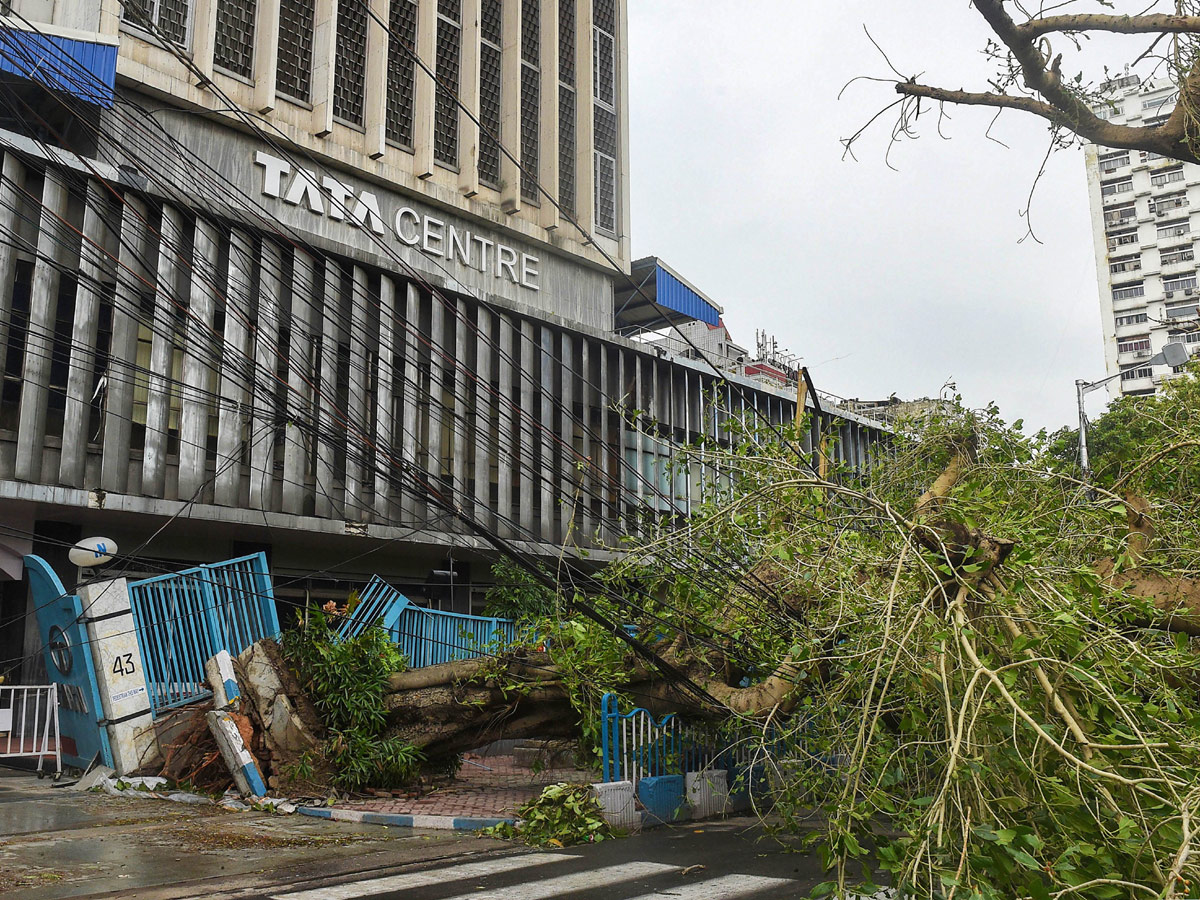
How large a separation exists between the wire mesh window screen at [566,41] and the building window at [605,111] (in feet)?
2.36

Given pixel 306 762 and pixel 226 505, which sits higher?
pixel 226 505

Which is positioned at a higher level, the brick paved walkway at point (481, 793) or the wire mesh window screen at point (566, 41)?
the wire mesh window screen at point (566, 41)

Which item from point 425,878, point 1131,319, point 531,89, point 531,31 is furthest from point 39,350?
point 1131,319

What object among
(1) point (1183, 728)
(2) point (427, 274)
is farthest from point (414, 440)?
(1) point (1183, 728)

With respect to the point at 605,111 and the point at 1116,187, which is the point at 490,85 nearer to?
the point at 605,111

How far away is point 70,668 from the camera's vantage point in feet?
38.0

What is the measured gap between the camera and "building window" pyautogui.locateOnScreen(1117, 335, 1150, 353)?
215ft

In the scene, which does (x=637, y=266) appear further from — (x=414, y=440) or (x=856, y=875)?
(x=856, y=875)

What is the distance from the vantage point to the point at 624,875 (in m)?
6.82

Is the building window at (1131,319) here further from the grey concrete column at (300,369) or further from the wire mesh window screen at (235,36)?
the wire mesh window screen at (235,36)

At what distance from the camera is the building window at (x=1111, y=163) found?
6812cm

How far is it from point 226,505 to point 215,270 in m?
4.46

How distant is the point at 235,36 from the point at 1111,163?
66.4m

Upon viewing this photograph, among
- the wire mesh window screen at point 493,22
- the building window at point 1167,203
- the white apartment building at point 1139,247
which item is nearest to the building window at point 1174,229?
the white apartment building at point 1139,247
